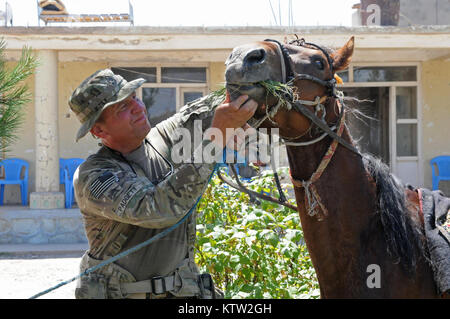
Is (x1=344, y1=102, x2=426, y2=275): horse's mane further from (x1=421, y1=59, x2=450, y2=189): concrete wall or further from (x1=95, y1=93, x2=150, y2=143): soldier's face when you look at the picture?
(x1=421, y1=59, x2=450, y2=189): concrete wall

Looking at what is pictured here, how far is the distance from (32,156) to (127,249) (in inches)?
371

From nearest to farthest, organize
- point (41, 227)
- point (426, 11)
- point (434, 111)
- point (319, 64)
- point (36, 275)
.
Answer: point (319, 64), point (36, 275), point (41, 227), point (434, 111), point (426, 11)

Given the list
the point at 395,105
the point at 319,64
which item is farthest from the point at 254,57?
the point at 395,105

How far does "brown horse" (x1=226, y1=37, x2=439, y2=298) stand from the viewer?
218cm

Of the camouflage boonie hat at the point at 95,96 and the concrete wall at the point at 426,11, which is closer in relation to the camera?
the camouflage boonie hat at the point at 95,96

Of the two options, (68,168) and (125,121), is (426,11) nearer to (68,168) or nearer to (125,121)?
(68,168)

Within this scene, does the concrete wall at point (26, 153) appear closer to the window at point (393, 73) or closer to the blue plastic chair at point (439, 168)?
the window at point (393, 73)

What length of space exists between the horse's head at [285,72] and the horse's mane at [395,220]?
1.48 ft

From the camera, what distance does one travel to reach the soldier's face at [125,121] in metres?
2.21

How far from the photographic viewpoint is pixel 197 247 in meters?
3.59

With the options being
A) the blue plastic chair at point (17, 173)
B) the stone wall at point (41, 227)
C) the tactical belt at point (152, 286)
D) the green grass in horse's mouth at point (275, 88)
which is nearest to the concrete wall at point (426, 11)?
the stone wall at point (41, 227)

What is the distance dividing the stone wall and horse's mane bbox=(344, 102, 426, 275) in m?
7.20

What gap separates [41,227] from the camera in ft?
28.7

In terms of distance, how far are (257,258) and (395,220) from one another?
1.31 m
